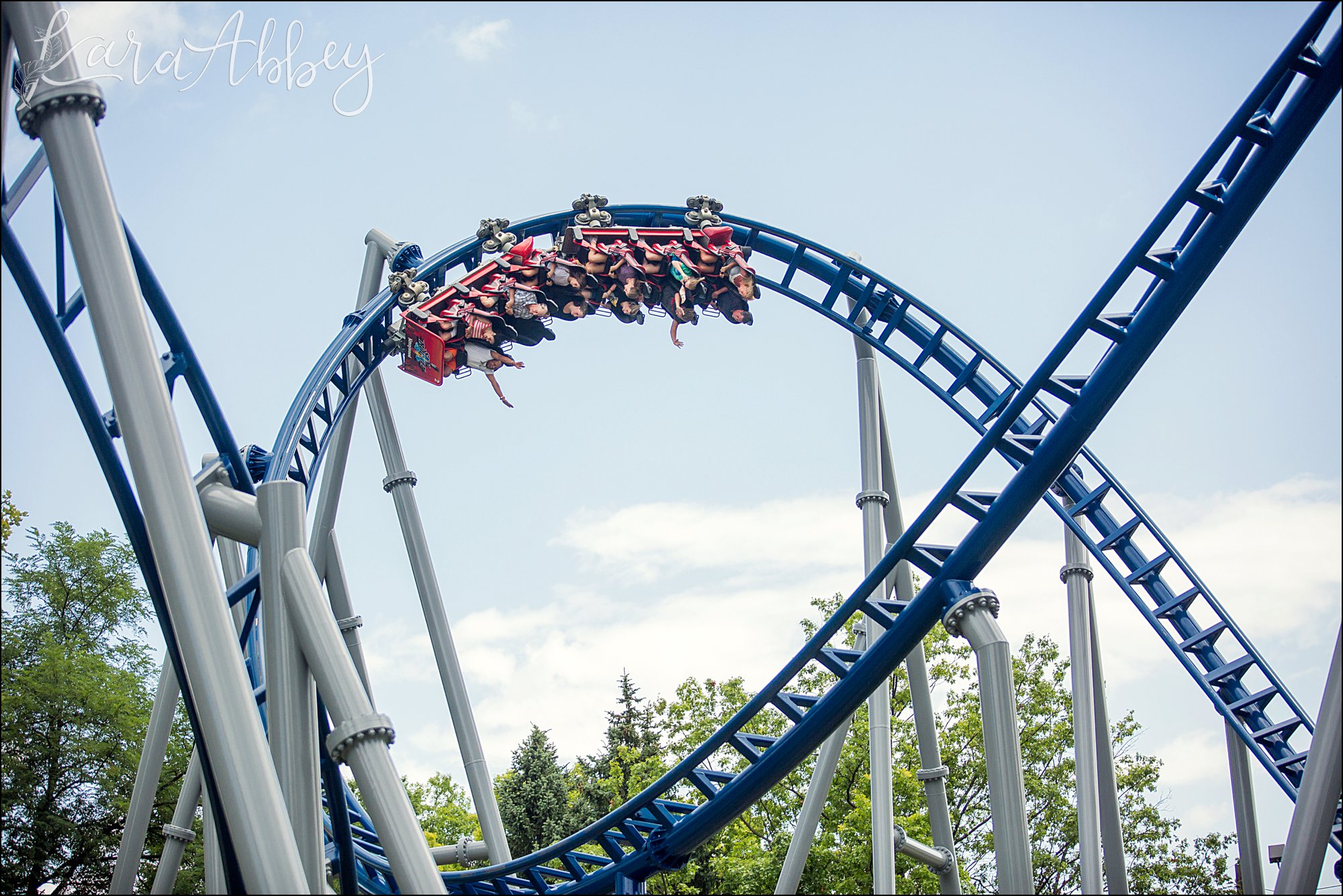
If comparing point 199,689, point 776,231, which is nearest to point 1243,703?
point 776,231

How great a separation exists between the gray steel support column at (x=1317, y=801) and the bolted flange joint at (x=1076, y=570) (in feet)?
10.6

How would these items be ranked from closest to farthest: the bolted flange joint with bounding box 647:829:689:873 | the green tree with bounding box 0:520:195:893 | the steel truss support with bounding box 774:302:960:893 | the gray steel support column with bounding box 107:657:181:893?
the gray steel support column with bounding box 107:657:181:893 < the bolted flange joint with bounding box 647:829:689:873 < the steel truss support with bounding box 774:302:960:893 < the green tree with bounding box 0:520:195:893

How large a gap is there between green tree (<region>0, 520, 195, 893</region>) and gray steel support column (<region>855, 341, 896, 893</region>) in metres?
10.4

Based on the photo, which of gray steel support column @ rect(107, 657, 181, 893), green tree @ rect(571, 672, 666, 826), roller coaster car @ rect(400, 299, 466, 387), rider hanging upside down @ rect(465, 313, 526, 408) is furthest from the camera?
green tree @ rect(571, 672, 666, 826)

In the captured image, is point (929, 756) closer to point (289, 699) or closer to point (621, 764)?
point (289, 699)

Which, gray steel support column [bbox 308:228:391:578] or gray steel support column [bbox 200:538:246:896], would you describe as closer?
gray steel support column [bbox 200:538:246:896]

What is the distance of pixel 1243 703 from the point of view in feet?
26.1

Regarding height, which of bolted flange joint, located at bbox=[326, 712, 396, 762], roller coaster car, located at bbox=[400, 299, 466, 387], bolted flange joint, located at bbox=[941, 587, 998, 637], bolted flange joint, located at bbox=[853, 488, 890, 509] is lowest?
bolted flange joint, located at bbox=[326, 712, 396, 762]

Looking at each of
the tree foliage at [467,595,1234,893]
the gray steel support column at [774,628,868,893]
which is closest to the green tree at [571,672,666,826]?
the tree foliage at [467,595,1234,893]

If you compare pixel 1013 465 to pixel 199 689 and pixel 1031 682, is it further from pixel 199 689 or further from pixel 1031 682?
pixel 1031 682

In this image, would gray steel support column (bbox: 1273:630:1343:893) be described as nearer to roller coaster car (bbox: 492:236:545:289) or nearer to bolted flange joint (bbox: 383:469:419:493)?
roller coaster car (bbox: 492:236:545:289)

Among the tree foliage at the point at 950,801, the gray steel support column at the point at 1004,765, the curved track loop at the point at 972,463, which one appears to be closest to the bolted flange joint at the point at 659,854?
the curved track loop at the point at 972,463

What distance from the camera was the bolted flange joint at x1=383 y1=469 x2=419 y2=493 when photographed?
970cm

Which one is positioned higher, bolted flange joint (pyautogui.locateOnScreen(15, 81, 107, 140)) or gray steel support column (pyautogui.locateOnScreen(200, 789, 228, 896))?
bolted flange joint (pyautogui.locateOnScreen(15, 81, 107, 140))
